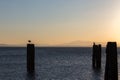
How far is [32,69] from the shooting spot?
143 ft

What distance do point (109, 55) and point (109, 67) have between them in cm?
61

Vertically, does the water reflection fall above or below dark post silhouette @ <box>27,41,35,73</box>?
below

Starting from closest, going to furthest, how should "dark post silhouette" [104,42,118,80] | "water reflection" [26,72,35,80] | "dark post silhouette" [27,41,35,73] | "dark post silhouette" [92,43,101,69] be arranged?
1. "dark post silhouette" [104,42,118,80]
2. "water reflection" [26,72,35,80]
3. "dark post silhouette" [27,41,35,73]
4. "dark post silhouette" [92,43,101,69]

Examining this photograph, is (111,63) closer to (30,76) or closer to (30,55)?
(30,55)

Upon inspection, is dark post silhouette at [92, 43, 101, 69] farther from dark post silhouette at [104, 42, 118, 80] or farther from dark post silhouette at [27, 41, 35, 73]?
dark post silhouette at [104, 42, 118, 80]

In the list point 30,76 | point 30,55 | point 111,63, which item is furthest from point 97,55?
point 111,63

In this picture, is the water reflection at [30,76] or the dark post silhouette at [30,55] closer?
the water reflection at [30,76]

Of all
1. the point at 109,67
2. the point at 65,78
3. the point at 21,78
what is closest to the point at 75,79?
the point at 65,78

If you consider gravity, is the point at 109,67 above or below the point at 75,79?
above

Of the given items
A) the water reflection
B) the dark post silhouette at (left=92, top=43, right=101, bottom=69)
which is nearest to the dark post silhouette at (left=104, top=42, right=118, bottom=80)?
the water reflection

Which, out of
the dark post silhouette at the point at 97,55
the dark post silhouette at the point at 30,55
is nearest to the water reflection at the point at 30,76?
the dark post silhouette at the point at 30,55

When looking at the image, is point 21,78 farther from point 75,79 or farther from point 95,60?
point 95,60

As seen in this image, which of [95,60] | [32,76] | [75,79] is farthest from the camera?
[95,60]

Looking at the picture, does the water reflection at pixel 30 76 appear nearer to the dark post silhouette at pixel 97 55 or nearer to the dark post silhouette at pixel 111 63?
the dark post silhouette at pixel 97 55
